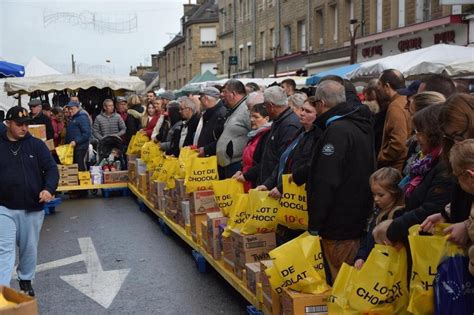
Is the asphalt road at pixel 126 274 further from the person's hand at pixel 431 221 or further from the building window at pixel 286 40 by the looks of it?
the building window at pixel 286 40

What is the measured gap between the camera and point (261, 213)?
5680 mm

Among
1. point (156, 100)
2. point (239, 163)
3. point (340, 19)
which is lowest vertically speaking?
point (239, 163)

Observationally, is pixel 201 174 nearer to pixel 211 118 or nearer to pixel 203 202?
pixel 203 202

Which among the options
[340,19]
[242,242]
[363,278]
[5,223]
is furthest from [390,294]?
[340,19]

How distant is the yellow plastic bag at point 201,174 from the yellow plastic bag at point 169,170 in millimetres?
1088

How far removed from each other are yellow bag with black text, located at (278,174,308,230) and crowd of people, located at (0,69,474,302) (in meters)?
0.08

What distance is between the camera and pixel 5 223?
21.3 ft

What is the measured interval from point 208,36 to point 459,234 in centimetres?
5507

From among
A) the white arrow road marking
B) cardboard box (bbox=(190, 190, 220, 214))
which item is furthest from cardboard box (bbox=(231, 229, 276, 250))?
cardboard box (bbox=(190, 190, 220, 214))

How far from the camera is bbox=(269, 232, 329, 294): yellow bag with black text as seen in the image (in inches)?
179

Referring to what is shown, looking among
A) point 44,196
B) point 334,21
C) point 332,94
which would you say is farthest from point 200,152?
point 334,21

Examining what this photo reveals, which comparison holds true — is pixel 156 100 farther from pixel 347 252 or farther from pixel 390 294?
pixel 390 294

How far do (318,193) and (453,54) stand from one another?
7590 mm

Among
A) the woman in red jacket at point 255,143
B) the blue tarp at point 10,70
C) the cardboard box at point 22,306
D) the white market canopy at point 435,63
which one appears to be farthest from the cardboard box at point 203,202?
the blue tarp at point 10,70
